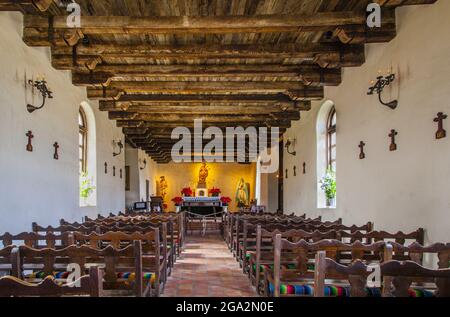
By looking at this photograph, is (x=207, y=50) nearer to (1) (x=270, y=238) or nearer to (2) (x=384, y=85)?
(2) (x=384, y=85)

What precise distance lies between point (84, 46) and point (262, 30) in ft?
9.25

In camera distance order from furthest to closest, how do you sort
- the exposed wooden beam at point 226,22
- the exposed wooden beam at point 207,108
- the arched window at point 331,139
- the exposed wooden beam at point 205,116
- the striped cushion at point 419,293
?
the exposed wooden beam at point 205,116 < the exposed wooden beam at point 207,108 < the arched window at point 331,139 < the exposed wooden beam at point 226,22 < the striped cushion at point 419,293

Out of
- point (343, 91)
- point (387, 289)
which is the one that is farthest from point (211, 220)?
point (387, 289)

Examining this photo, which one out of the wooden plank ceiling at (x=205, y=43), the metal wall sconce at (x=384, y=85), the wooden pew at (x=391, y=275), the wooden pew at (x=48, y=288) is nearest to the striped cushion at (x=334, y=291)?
the wooden pew at (x=391, y=275)

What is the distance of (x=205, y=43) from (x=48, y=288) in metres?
4.99

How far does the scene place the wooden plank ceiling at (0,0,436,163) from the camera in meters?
4.98

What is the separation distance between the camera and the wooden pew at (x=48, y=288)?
5.83 feet

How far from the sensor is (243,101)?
30.6 ft

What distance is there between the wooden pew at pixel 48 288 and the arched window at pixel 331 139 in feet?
24.1

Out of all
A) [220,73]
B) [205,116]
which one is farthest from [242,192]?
[220,73]

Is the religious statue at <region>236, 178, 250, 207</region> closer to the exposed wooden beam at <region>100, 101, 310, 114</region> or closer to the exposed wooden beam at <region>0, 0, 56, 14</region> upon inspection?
the exposed wooden beam at <region>100, 101, 310, 114</region>

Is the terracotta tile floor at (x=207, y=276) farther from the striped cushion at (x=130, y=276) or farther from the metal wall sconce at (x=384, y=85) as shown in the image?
the metal wall sconce at (x=384, y=85)

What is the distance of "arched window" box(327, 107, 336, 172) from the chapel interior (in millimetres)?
24

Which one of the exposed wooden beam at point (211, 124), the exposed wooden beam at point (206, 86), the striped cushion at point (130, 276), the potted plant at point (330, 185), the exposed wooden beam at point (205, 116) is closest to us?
the striped cushion at point (130, 276)
